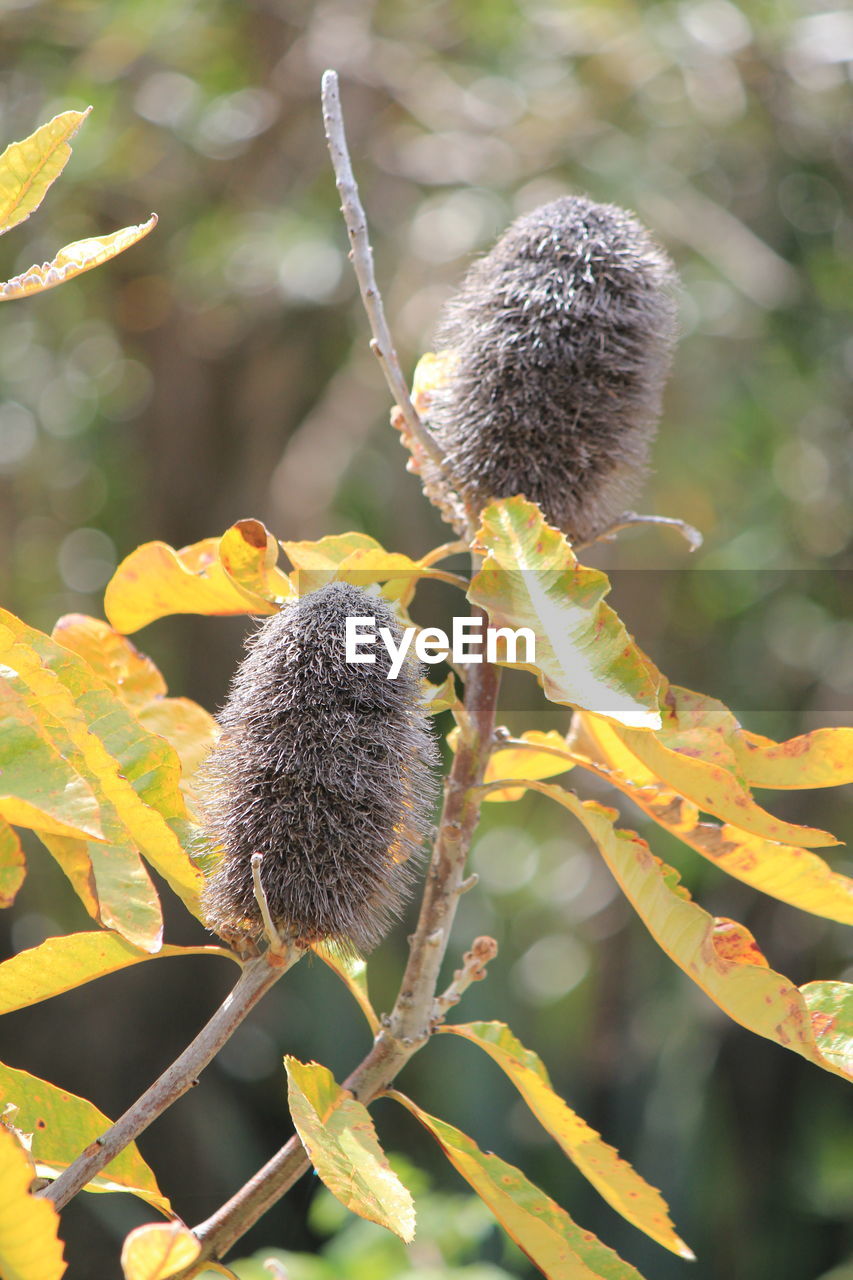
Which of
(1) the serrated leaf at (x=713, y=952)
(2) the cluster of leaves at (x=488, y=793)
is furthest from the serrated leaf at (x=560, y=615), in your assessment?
(1) the serrated leaf at (x=713, y=952)

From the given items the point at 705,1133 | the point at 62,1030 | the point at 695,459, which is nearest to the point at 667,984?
the point at 705,1133

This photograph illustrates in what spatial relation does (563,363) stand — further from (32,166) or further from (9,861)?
(9,861)

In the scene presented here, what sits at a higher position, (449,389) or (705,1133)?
(449,389)

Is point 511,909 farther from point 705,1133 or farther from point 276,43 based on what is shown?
point 276,43

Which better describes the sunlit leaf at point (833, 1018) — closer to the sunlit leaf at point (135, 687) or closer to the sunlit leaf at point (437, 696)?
the sunlit leaf at point (437, 696)

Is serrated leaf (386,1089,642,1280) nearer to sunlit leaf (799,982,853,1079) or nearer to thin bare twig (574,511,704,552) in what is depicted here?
sunlit leaf (799,982,853,1079)

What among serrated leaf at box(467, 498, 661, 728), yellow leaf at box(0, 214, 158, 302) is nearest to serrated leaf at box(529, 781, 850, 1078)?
serrated leaf at box(467, 498, 661, 728)

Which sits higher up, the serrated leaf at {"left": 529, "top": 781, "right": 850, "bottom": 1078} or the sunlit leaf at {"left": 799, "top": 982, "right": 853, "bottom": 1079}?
the serrated leaf at {"left": 529, "top": 781, "right": 850, "bottom": 1078}
